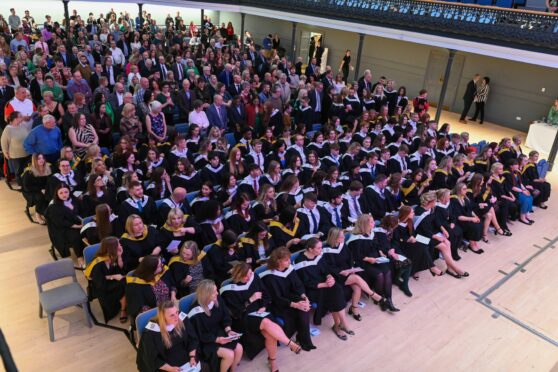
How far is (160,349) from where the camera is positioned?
426 cm

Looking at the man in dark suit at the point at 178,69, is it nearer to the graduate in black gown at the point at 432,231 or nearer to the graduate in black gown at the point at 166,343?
the graduate in black gown at the point at 432,231

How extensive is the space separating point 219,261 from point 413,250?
9.93 feet

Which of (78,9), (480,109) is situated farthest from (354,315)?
(78,9)

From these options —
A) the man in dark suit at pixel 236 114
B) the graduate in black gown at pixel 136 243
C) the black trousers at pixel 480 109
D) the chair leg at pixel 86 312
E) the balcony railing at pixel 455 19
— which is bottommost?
the chair leg at pixel 86 312

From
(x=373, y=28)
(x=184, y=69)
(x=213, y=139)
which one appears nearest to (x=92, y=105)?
(x=213, y=139)

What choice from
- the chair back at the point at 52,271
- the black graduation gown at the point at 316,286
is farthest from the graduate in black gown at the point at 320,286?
the chair back at the point at 52,271

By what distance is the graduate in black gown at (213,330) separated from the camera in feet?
15.1

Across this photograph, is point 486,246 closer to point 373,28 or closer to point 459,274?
point 459,274

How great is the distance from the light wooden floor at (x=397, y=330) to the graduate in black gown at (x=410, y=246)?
1.02 ft

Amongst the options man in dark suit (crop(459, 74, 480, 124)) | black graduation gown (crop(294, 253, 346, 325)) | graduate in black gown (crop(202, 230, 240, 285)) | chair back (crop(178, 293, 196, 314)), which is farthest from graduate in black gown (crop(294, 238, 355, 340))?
man in dark suit (crop(459, 74, 480, 124))

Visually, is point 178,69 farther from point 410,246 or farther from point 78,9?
point 78,9

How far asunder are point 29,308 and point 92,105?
4.91 m

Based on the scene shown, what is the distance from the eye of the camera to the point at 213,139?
8.27 metres

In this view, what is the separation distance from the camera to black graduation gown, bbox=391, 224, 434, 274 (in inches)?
267
